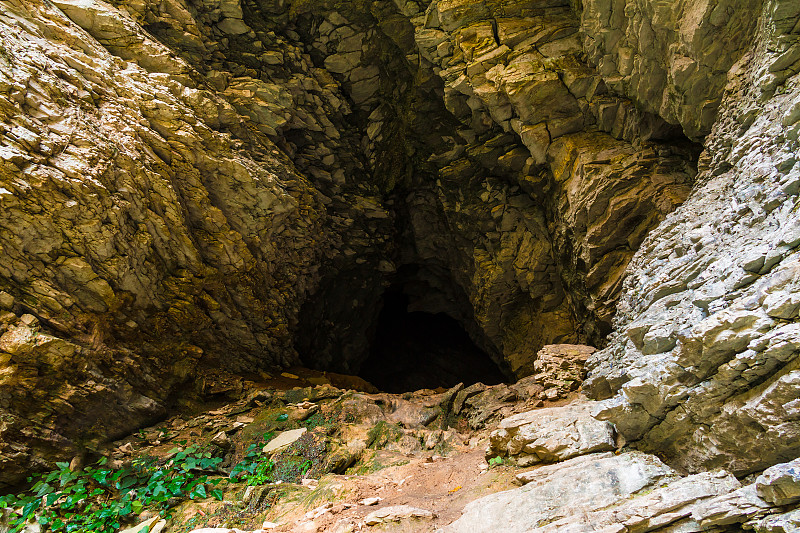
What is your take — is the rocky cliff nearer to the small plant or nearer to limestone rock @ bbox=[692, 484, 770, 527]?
limestone rock @ bbox=[692, 484, 770, 527]

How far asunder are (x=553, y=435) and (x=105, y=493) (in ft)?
22.3

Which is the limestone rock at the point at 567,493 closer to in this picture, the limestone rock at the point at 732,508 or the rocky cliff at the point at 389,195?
the rocky cliff at the point at 389,195

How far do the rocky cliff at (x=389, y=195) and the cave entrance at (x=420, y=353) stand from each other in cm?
284

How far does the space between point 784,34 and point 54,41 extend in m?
11.7

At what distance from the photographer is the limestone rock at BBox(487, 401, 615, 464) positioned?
4883mm

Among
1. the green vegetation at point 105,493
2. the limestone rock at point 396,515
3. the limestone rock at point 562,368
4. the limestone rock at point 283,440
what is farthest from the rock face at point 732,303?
the green vegetation at point 105,493

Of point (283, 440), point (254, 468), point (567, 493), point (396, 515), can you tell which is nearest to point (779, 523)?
point (567, 493)

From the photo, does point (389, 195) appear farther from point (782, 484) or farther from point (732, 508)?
point (782, 484)

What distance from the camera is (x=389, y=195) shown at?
15602mm

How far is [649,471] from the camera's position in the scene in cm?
391

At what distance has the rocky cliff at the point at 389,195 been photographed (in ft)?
14.5

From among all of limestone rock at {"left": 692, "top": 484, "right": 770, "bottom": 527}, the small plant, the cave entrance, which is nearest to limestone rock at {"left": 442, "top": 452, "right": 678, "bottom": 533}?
limestone rock at {"left": 692, "top": 484, "right": 770, "bottom": 527}

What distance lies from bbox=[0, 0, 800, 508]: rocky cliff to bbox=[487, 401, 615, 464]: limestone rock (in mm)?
408

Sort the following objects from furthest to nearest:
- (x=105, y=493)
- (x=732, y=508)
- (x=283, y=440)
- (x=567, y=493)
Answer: (x=283, y=440)
(x=105, y=493)
(x=567, y=493)
(x=732, y=508)
